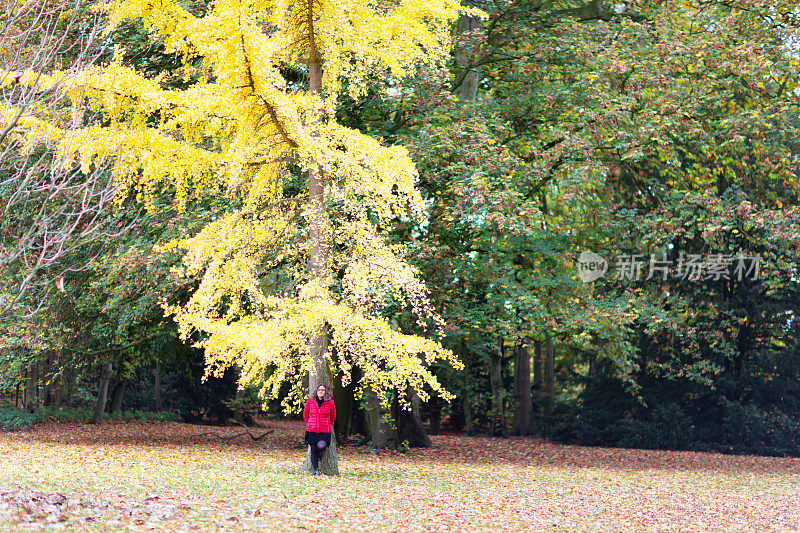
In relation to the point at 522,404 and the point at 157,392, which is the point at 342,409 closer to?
the point at 522,404

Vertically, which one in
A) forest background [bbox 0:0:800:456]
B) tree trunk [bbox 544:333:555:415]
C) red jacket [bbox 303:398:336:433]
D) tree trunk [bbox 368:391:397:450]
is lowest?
tree trunk [bbox 368:391:397:450]

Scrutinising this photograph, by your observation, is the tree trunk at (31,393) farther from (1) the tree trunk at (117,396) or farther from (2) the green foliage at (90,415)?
(1) the tree trunk at (117,396)

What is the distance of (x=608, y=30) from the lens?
50.0 ft

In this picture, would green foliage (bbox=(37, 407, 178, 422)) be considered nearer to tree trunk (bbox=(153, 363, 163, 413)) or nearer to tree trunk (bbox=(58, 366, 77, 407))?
tree trunk (bbox=(153, 363, 163, 413))

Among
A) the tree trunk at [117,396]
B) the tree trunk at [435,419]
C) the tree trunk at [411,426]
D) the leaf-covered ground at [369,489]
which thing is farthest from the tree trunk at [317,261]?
the tree trunk at [117,396]

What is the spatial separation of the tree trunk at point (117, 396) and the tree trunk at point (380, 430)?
1163 centimetres

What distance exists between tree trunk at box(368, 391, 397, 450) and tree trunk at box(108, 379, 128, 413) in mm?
11627

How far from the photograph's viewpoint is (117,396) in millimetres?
25422

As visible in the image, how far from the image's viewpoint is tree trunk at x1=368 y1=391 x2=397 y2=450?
1672 centimetres

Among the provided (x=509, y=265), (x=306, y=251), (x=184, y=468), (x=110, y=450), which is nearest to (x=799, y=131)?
(x=509, y=265)

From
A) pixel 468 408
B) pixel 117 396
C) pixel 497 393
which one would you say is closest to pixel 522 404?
pixel 497 393

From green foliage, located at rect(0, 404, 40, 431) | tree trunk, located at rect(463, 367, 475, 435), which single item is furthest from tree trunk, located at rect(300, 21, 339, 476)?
tree trunk, located at rect(463, 367, 475, 435)

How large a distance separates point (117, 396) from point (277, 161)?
55.9ft

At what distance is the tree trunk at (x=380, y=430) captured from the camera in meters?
16.7
